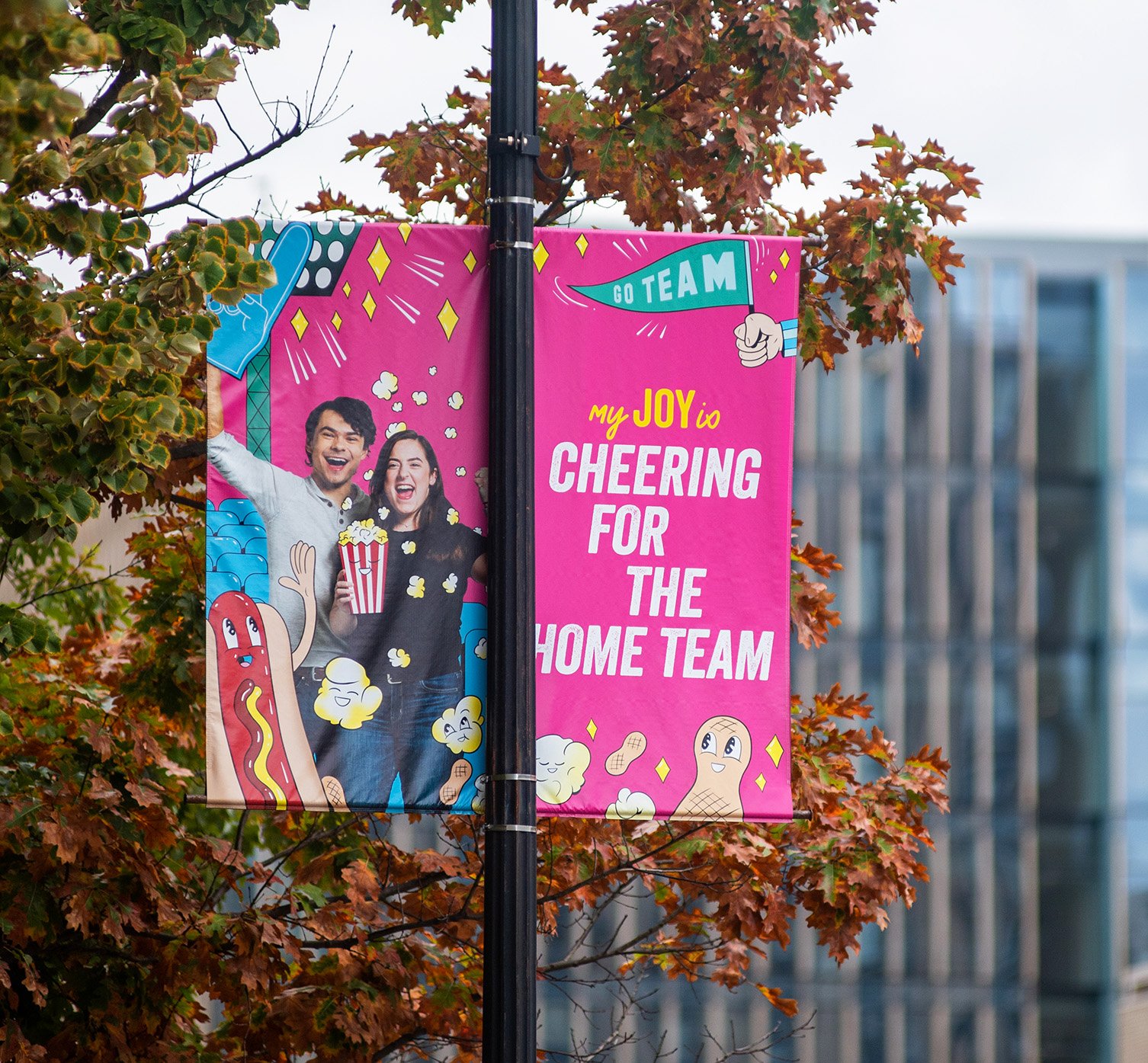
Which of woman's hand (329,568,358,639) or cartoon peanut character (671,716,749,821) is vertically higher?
woman's hand (329,568,358,639)

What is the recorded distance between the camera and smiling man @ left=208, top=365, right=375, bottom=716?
205 inches

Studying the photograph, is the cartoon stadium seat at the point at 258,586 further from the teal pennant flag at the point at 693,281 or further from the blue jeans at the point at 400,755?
the teal pennant flag at the point at 693,281

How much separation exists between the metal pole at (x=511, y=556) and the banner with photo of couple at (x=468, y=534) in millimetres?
283

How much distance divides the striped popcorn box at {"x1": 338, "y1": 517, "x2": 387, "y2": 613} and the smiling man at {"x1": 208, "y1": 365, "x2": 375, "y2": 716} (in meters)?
0.03

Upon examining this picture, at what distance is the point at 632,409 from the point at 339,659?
3.98ft

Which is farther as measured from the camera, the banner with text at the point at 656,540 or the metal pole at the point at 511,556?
the banner with text at the point at 656,540

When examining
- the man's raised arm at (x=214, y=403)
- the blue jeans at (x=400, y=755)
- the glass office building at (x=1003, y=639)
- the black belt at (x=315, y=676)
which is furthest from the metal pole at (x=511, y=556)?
the glass office building at (x=1003, y=639)

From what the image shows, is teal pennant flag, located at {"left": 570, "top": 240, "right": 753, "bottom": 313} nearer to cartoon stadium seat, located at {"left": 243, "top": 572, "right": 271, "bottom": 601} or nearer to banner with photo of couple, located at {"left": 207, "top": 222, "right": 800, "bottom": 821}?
banner with photo of couple, located at {"left": 207, "top": 222, "right": 800, "bottom": 821}

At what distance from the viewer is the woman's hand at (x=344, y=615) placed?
204 inches

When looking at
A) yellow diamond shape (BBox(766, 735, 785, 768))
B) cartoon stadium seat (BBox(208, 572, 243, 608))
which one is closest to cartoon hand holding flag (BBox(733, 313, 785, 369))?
yellow diamond shape (BBox(766, 735, 785, 768))

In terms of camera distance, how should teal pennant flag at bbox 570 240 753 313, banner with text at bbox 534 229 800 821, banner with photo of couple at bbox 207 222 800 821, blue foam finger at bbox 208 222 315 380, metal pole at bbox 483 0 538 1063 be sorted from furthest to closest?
teal pennant flag at bbox 570 240 753 313, blue foam finger at bbox 208 222 315 380, banner with text at bbox 534 229 800 821, banner with photo of couple at bbox 207 222 800 821, metal pole at bbox 483 0 538 1063

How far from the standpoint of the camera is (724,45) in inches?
293

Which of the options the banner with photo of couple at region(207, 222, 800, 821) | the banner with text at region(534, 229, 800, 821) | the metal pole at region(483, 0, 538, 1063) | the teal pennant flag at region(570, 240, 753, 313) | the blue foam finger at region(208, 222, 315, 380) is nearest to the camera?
the metal pole at region(483, 0, 538, 1063)

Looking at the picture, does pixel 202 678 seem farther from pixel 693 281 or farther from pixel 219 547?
pixel 693 281
